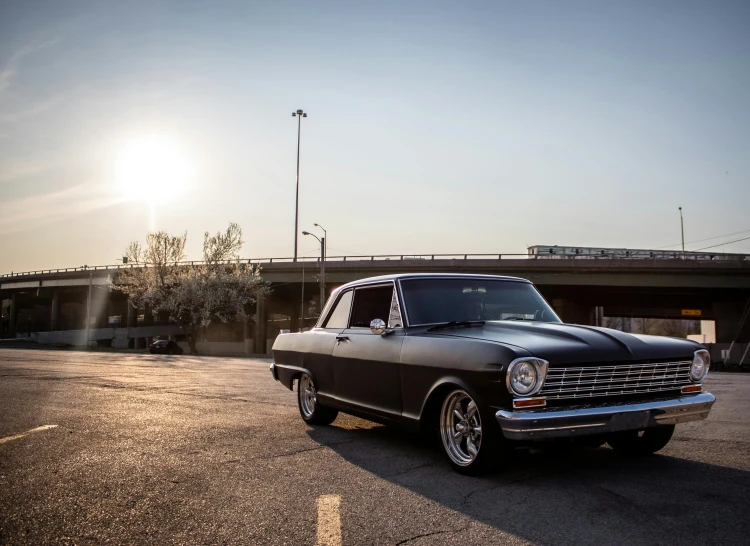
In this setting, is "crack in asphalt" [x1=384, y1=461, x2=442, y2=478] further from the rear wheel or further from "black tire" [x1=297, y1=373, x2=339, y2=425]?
"black tire" [x1=297, y1=373, x2=339, y2=425]

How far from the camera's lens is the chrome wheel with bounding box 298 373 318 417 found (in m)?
7.81

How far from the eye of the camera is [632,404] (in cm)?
502

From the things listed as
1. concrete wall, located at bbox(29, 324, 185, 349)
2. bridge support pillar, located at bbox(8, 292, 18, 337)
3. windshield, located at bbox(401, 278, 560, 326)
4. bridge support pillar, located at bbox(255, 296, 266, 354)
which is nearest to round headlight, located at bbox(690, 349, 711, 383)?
windshield, located at bbox(401, 278, 560, 326)

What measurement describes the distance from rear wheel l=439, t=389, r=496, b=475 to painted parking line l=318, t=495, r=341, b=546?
3.71 feet

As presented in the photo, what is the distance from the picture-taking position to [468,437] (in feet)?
17.1

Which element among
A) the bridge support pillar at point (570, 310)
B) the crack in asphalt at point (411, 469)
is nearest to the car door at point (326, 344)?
the crack in asphalt at point (411, 469)

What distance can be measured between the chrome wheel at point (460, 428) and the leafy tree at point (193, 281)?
50.2 meters

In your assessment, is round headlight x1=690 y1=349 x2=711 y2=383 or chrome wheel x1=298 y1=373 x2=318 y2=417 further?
chrome wheel x1=298 y1=373 x2=318 y2=417

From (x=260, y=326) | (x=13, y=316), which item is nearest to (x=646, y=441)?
(x=260, y=326)

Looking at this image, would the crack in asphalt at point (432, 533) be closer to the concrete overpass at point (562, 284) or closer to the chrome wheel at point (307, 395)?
the chrome wheel at point (307, 395)

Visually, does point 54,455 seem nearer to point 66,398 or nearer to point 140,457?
point 140,457

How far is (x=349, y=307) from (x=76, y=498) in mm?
3688

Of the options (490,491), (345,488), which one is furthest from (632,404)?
(345,488)

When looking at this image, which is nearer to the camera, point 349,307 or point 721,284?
point 349,307
